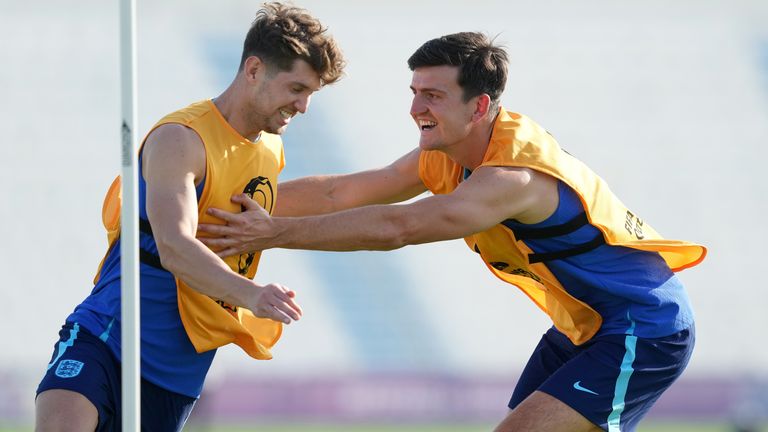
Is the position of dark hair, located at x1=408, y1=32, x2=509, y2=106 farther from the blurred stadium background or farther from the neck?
the blurred stadium background

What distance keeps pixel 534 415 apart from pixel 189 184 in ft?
5.73

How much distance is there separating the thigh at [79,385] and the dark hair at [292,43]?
4.51 ft

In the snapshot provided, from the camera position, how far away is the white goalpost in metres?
3.50

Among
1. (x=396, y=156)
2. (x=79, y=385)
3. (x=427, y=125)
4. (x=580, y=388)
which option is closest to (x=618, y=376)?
(x=580, y=388)

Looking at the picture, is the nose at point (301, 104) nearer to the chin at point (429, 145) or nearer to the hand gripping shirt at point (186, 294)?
the hand gripping shirt at point (186, 294)

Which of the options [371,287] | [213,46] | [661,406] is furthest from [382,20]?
[661,406]

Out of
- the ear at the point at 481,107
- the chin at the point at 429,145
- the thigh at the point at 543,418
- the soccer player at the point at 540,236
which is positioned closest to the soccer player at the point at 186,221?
the soccer player at the point at 540,236

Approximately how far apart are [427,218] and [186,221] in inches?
43.6

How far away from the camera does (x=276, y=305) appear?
148 inches

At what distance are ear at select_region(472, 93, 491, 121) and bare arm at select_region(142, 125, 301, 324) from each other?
1300mm

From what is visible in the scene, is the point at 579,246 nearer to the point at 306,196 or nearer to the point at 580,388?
the point at 580,388

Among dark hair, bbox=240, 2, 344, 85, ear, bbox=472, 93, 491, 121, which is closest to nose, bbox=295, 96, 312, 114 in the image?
dark hair, bbox=240, 2, 344, 85

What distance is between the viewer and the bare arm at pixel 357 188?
5488mm

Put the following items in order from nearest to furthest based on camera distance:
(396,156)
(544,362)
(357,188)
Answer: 1. (544,362)
2. (357,188)
3. (396,156)
